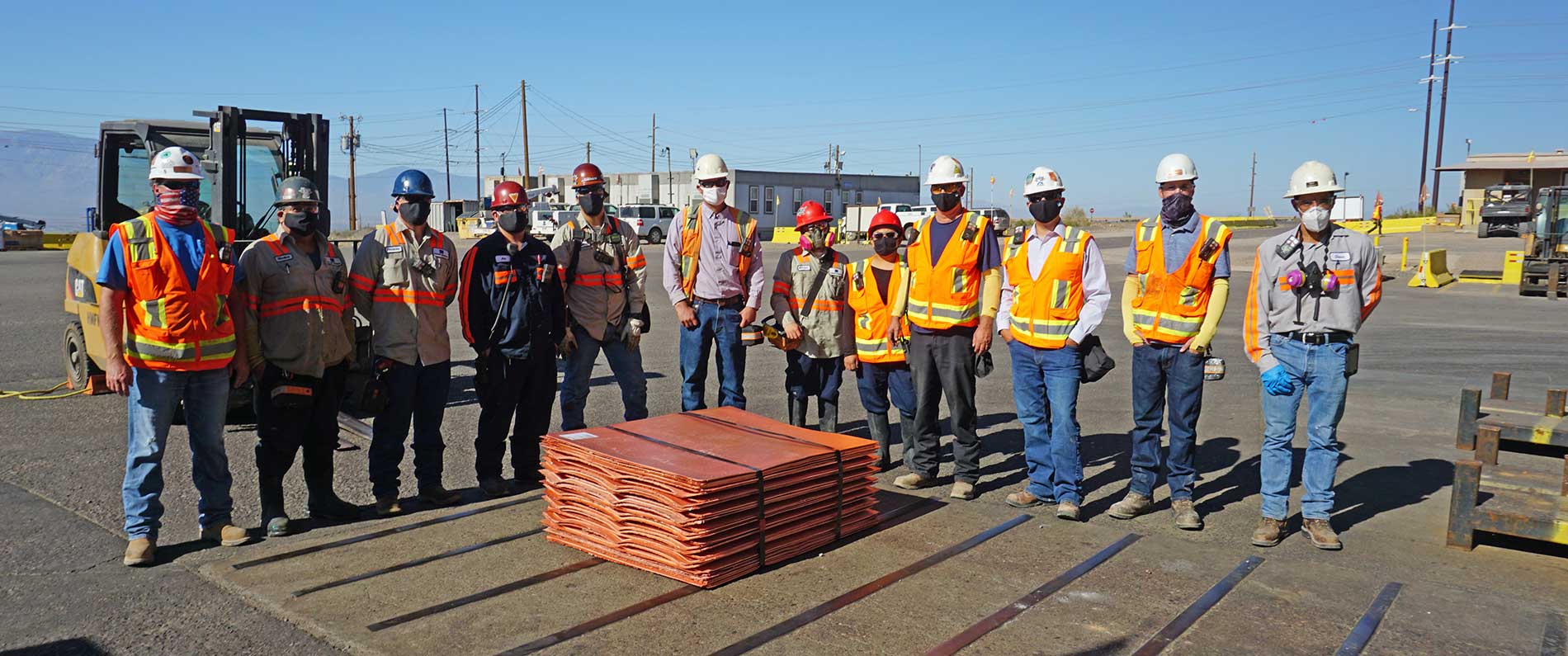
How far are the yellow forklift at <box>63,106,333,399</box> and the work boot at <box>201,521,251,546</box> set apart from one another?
4.46 metres

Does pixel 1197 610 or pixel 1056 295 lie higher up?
pixel 1056 295

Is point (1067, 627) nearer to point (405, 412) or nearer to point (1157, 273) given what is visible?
point (1157, 273)

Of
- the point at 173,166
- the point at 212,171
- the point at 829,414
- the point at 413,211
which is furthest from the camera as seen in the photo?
the point at 212,171

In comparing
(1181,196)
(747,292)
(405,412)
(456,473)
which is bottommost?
(456,473)

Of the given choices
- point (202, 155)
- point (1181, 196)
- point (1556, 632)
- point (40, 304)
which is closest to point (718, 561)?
point (1181, 196)

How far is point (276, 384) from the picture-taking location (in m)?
5.82

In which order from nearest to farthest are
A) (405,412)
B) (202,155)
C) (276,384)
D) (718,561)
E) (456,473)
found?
(718,561) → (276,384) → (405,412) → (456,473) → (202,155)

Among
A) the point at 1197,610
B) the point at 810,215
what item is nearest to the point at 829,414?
the point at 810,215

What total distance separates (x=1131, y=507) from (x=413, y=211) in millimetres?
4532

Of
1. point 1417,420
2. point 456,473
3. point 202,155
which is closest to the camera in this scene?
point 456,473

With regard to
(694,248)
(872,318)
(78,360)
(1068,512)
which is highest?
(694,248)

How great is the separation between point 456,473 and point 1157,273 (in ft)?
15.5

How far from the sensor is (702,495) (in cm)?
500

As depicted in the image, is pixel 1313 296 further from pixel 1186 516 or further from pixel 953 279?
pixel 953 279
